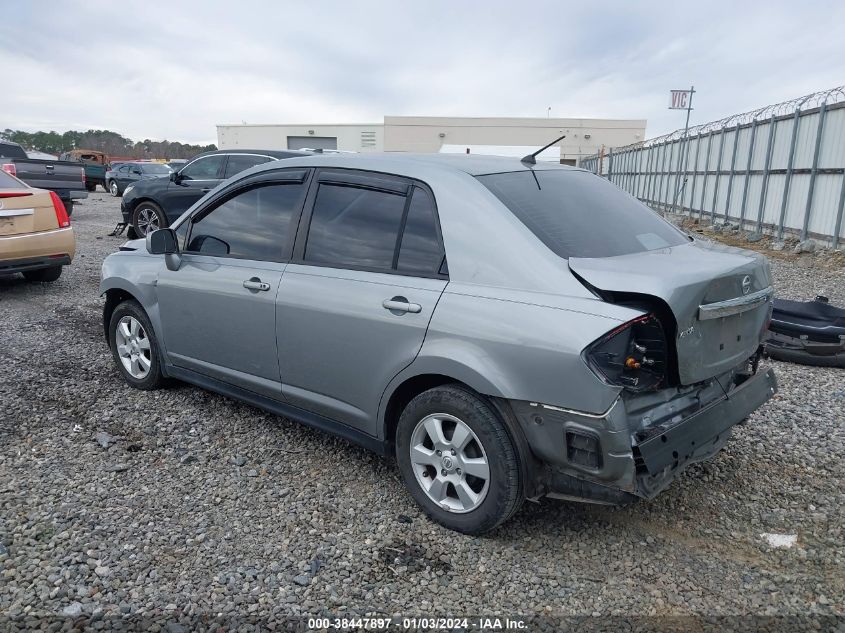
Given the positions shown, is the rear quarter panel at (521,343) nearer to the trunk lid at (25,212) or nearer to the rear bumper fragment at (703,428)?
the rear bumper fragment at (703,428)

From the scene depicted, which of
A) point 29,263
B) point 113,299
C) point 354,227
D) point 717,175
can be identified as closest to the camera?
point 354,227

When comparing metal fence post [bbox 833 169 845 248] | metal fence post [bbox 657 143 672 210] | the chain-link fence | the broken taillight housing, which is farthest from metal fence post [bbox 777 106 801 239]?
the broken taillight housing

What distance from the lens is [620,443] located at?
2561 millimetres

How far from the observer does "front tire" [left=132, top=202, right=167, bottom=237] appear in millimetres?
11984

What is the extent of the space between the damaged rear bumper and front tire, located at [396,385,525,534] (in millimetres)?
134

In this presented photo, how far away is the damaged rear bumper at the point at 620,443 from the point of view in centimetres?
258

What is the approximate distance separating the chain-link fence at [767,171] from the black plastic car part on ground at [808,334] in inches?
250

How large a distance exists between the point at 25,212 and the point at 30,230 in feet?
0.71

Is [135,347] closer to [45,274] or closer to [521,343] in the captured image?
[521,343]

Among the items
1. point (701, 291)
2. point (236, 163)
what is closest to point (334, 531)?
point (701, 291)

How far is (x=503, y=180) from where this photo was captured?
10.9ft

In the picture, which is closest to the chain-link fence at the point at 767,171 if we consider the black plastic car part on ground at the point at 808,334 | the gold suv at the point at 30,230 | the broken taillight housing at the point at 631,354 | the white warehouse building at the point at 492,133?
the black plastic car part on ground at the point at 808,334

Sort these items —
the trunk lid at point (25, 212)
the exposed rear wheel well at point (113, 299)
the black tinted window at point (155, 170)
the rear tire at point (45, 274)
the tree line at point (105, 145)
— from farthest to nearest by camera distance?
the tree line at point (105, 145)
the black tinted window at point (155, 170)
the rear tire at point (45, 274)
the trunk lid at point (25, 212)
the exposed rear wheel well at point (113, 299)

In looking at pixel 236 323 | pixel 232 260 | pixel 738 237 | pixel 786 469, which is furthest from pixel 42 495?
pixel 738 237
